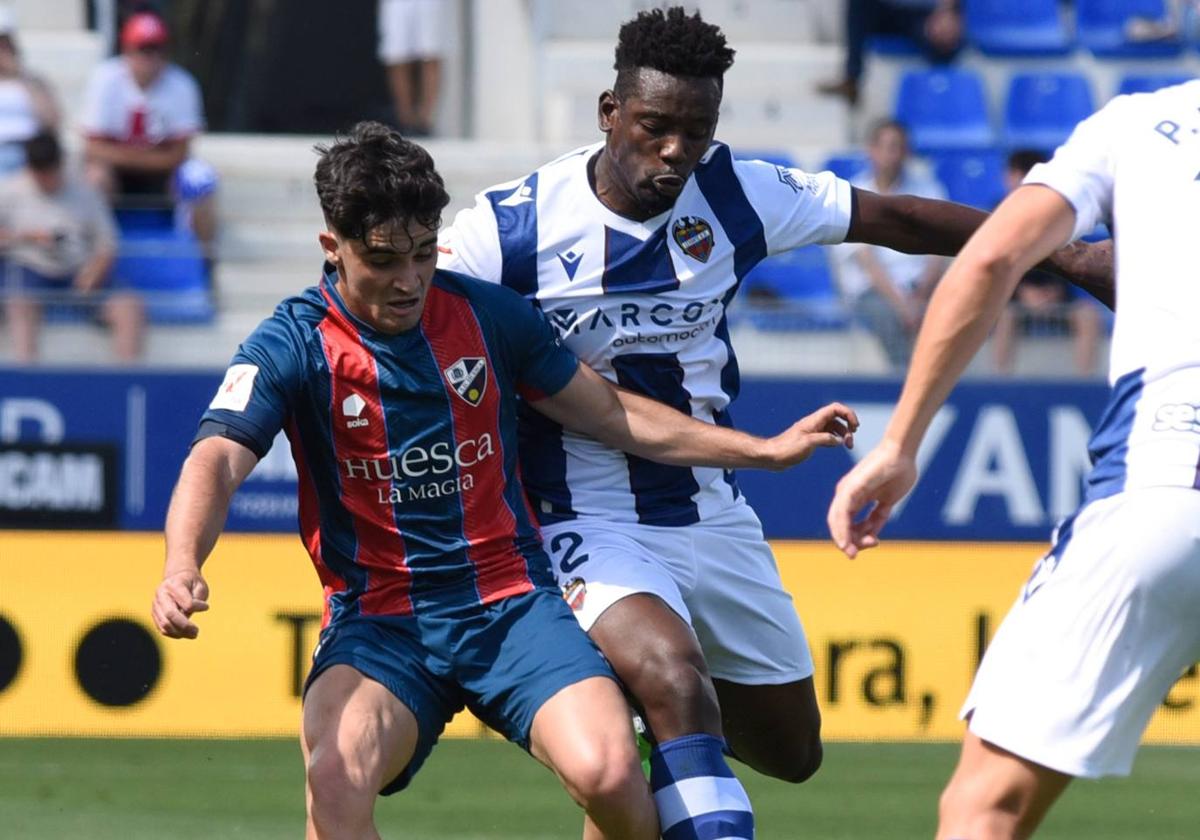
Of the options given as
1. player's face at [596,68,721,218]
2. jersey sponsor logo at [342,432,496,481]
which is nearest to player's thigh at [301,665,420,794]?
jersey sponsor logo at [342,432,496,481]

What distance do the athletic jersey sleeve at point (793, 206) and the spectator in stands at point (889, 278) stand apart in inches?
200

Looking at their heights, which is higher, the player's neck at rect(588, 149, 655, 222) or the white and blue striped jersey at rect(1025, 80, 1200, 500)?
the white and blue striped jersey at rect(1025, 80, 1200, 500)

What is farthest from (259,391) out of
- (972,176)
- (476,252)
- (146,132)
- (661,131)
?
(972,176)

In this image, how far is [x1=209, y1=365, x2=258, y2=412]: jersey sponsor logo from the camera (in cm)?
439

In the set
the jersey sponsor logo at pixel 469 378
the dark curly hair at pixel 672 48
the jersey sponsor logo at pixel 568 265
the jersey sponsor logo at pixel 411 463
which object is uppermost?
the dark curly hair at pixel 672 48

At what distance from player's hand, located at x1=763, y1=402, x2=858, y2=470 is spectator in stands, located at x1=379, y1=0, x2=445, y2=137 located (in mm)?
9472

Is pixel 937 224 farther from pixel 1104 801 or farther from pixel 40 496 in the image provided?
pixel 40 496

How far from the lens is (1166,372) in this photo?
3457mm

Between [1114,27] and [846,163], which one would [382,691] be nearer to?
[846,163]

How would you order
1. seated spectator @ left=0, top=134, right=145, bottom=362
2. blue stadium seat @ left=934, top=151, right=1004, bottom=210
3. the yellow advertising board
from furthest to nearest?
blue stadium seat @ left=934, top=151, right=1004, bottom=210
seated spectator @ left=0, top=134, right=145, bottom=362
the yellow advertising board

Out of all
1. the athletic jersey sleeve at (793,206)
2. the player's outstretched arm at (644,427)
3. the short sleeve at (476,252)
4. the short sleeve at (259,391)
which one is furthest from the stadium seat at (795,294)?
the short sleeve at (259,391)

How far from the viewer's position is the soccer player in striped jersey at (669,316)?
4.70m

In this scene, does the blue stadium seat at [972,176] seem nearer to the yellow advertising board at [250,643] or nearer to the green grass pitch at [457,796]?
the yellow advertising board at [250,643]

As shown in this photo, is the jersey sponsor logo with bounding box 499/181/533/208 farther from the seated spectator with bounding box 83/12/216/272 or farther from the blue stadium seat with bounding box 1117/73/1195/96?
the blue stadium seat with bounding box 1117/73/1195/96
